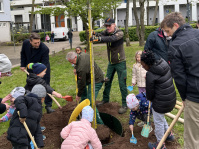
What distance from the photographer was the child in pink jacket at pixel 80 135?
113 inches

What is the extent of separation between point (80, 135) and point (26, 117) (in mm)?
772

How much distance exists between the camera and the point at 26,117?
10.2 ft

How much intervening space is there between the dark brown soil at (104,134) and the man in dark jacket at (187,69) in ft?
3.30

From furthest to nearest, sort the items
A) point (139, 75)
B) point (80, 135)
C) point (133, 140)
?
1. point (139, 75)
2. point (133, 140)
3. point (80, 135)

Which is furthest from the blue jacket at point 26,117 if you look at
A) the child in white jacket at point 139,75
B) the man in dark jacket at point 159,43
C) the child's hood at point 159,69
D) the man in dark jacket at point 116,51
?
the man in dark jacket at point 159,43

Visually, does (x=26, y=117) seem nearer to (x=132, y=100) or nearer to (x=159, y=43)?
(x=132, y=100)

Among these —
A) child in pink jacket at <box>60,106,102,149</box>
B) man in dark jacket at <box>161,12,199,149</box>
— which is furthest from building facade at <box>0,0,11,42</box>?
man in dark jacket at <box>161,12,199,149</box>

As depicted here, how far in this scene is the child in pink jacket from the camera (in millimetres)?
2869

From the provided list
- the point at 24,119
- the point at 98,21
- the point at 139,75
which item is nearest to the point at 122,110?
the point at 139,75

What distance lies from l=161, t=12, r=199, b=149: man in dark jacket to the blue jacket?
1864 millimetres

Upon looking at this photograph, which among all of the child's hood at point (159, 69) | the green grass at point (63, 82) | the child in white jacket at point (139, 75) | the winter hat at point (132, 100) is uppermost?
the child's hood at point (159, 69)

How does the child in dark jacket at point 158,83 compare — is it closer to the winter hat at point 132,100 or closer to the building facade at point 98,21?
the winter hat at point 132,100

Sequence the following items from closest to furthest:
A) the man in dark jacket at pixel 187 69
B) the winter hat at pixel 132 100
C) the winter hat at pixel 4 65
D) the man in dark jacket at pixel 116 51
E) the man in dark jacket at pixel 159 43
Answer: the man in dark jacket at pixel 187 69
the winter hat at pixel 4 65
the winter hat at pixel 132 100
the man in dark jacket at pixel 159 43
the man in dark jacket at pixel 116 51

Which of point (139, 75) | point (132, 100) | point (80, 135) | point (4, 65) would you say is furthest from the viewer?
point (139, 75)
